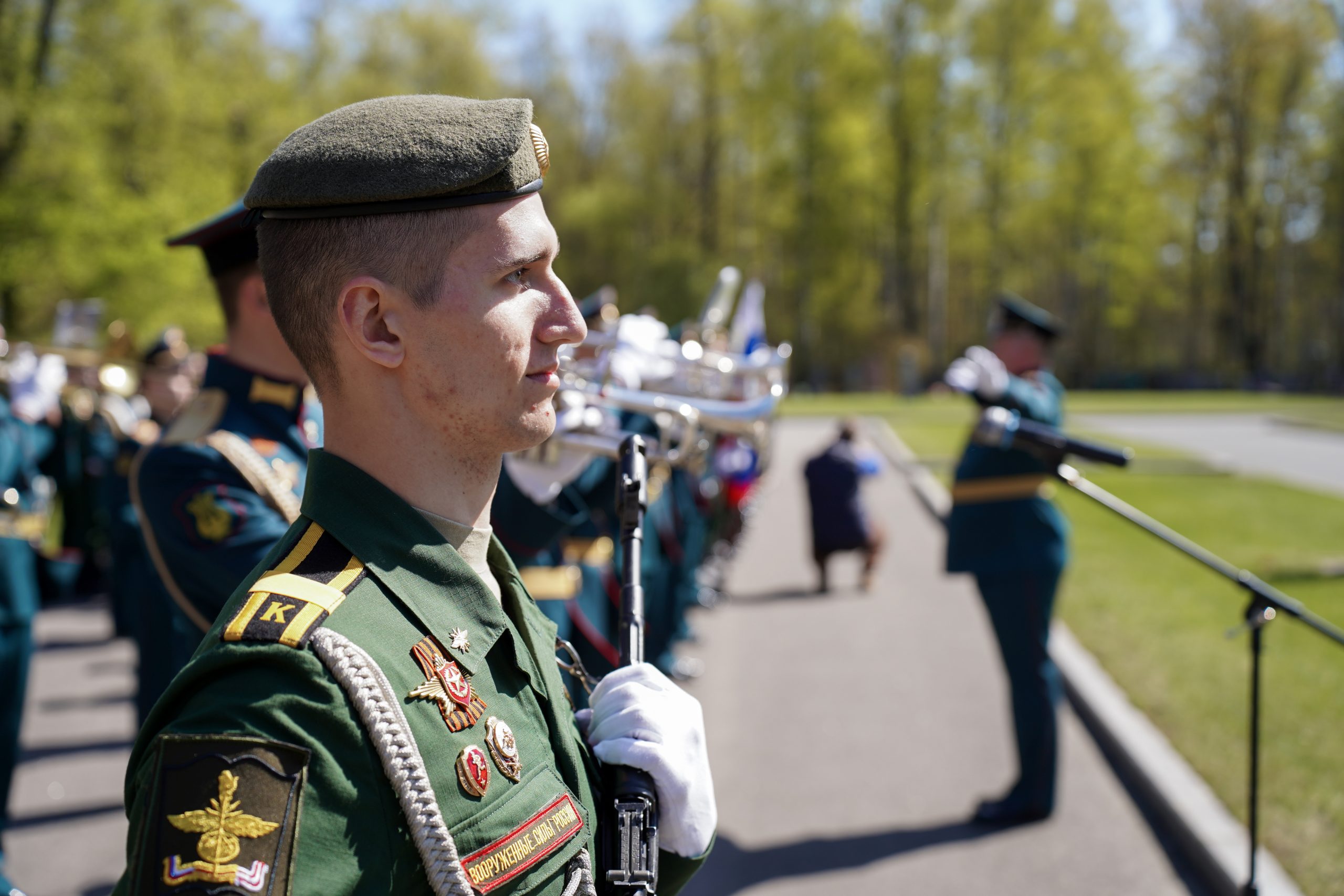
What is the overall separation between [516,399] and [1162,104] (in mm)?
51994

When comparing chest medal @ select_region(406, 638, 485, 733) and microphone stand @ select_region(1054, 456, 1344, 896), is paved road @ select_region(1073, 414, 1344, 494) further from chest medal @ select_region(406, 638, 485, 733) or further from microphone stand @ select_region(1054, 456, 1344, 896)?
chest medal @ select_region(406, 638, 485, 733)

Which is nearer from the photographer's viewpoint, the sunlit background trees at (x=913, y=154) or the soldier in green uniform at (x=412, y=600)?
the soldier in green uniform at (x=412, y=600)

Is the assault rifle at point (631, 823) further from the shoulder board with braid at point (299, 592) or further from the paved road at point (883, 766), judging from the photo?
the paved road at point (883, 766)

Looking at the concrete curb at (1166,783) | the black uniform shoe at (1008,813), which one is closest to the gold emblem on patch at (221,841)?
the concrete curb at (1166,783)

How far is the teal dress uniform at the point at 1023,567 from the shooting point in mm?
5012

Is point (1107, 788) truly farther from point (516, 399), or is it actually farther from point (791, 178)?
point (791, 178)

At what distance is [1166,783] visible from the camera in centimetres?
500

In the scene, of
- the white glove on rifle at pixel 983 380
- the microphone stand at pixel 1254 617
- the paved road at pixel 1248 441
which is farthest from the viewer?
the paved road at pixel 1248 441

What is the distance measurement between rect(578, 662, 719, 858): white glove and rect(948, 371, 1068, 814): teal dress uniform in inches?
149

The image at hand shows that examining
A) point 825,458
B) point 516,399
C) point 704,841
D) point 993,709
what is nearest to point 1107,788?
point 993,709

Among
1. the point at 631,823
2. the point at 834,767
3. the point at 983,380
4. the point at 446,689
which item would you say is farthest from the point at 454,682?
the point at 834,767

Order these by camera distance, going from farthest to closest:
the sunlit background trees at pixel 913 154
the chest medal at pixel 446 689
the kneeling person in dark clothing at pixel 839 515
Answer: the sunlit background trees at pixel 913 154, the kneeling person in dark clothing at pixel 839 515, the chest medal at pixel 446 689

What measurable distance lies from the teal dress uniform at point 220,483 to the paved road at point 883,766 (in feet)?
8.45

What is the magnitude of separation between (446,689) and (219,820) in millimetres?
311
